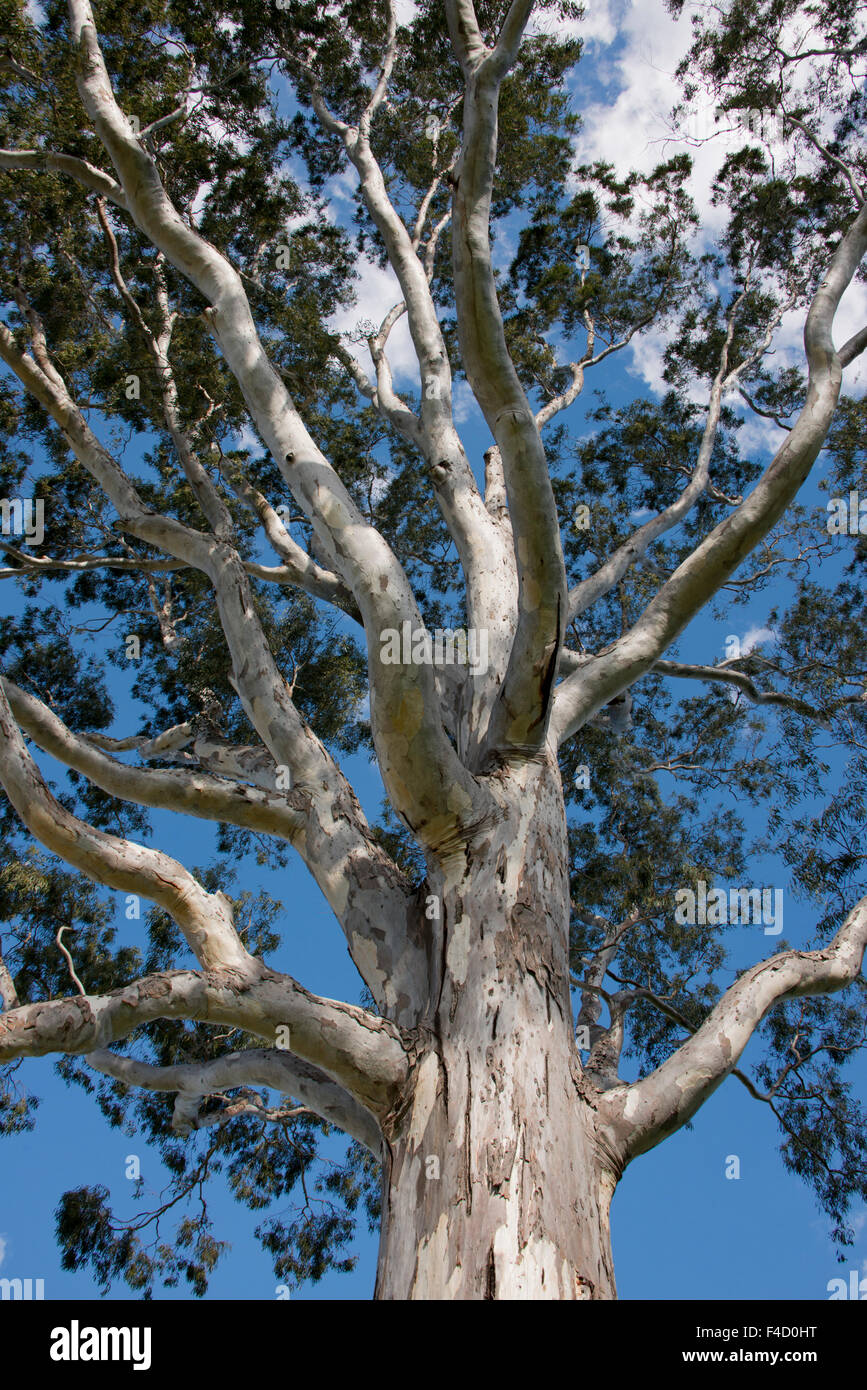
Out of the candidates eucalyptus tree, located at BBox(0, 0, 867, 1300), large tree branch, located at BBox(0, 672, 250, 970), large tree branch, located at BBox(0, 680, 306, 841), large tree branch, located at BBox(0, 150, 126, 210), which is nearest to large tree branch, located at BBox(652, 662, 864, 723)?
eucalyptus tree, located at BBox(0, 0, 867, 1300)

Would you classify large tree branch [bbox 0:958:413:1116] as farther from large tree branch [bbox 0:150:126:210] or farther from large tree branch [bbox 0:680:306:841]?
large tree branch [bbox 0:150:126:210]

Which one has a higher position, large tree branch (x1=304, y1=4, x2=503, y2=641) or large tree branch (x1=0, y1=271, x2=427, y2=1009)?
large tree branch (x1=304, y1=4, x2=503, y2=641)

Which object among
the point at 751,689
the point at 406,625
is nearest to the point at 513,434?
the point at 406,625

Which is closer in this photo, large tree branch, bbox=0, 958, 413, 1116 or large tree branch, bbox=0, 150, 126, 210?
large tree branch, bbox=0, 958, 413, 1116

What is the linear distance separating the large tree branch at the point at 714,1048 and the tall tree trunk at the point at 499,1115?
0.50 feet

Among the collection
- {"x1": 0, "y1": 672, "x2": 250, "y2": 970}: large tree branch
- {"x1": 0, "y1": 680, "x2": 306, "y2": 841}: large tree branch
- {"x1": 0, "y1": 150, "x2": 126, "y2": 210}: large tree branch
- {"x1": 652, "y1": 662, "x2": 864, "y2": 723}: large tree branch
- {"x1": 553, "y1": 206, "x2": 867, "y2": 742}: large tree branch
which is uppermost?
{"x1": 0, "y1": 150, "x2": 126, "y2": 210}: large tree branch

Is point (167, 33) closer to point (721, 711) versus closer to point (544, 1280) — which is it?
point (721, 711)

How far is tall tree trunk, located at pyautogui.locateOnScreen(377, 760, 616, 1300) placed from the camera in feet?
7.54

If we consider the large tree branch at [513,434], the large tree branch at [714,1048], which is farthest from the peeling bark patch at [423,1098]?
the large tree branch at [513,434]

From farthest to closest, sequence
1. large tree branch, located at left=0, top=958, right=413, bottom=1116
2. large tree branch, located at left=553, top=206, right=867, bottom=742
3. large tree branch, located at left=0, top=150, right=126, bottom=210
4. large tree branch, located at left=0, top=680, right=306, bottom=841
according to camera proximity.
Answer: large tree branch, located at left=0, top=150, right=126, bottom=210 < large tree branch, located at left=553, top=206, right=867, bottom=742 < large tree branch, located at left=0, top=680, right=306, bottom=841 < large tree branch, located at left=0, top=958, right=413, bottom=1116

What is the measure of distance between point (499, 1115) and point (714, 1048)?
3.20 feet

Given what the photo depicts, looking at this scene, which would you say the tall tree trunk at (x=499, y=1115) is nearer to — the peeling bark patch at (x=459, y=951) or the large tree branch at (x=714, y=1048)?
the peeling bark patch at (x=459, y=951)

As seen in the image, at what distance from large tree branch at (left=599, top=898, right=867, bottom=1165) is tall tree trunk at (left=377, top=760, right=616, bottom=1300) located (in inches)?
6.0

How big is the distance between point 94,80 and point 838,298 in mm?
3396
